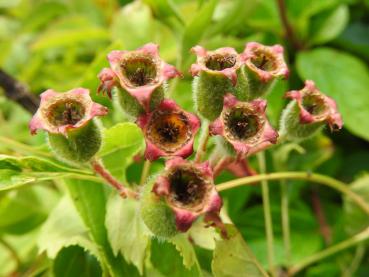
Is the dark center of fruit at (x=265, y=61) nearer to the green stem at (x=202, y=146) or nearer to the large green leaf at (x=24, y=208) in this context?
the green stem at (x=202, y=146)

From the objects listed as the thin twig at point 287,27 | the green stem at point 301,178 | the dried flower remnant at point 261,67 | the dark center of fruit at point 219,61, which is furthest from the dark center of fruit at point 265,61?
the thin twig at point 287,27

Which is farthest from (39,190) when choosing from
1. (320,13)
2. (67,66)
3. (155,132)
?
(320,13)

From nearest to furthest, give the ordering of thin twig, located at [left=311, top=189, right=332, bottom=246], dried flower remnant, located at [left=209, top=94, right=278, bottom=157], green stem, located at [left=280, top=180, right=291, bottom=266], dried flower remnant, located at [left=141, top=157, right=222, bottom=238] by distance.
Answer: dried flower remnant, located at [left=141, top=157, right=222, bottom=238]
dried flower remnant, located at [left=209, top=94, right=278, bottom=157]
green stem, located at [left=280, top=180, right=291, bottom=266]
thin twig, located at [left=311, top=189, right=332, bottom=246]

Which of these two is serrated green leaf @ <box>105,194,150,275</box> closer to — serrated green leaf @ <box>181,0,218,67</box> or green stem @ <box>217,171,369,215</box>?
green stem @ <box>217,171,369,215</box>

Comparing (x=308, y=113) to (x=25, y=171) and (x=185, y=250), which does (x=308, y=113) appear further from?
(x=25, y=171)

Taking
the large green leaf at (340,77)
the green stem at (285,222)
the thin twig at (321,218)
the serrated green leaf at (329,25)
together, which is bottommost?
the thin twig at (321,218)

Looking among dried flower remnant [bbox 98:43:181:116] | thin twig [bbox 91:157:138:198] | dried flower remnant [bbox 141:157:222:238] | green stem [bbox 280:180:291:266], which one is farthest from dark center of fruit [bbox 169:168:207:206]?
green stem [bbox 280:180:291:266]

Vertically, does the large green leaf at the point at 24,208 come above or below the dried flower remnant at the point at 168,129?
below
